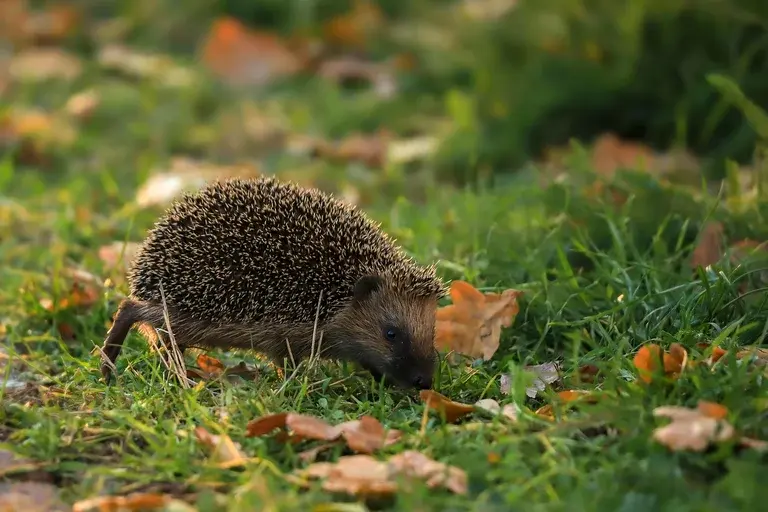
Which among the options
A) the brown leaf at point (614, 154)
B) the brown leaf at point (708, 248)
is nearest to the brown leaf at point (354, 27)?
the brown leaf at point (614, 154)

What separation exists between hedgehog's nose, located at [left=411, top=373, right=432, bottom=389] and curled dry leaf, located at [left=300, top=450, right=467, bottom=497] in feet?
3.21

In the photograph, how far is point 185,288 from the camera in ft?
15.8

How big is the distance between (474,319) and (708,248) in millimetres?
1291

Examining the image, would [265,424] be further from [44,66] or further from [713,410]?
[44,66]

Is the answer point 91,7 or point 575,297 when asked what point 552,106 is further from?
point 91,7

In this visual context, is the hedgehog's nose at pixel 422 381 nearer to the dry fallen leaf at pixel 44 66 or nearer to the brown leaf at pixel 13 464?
the brown leaf at pixel 13 464

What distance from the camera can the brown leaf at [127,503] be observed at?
3.35 meters

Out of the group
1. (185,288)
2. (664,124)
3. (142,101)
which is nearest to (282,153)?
(142,101)

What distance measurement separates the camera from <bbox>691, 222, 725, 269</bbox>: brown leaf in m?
5.32

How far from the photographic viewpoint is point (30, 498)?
3.54 m

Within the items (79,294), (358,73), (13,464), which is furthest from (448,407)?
(358,73)

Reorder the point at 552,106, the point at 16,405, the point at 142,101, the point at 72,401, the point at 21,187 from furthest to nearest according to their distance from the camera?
the point at 142,101 < the point at 552,106 < the point at 21,187 < the point at 72,401 < the point at 16,405

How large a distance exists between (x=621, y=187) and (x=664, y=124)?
2393 millimetres

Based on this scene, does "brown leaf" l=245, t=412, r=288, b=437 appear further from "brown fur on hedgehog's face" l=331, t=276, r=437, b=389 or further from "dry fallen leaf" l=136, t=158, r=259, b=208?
"dry fallen leaf" l=136, t=158, r=259, b=208
